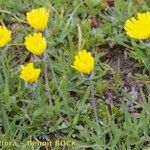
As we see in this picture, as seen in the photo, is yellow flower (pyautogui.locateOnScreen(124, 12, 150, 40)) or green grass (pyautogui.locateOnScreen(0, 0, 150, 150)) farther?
green grass (pyautogui.locateOnScreen(0, 0, 150, 150))

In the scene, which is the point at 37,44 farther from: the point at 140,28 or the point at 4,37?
the point at 140,28

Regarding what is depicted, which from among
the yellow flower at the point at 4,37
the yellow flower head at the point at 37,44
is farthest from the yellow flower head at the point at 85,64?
the yellow flower at the point at 4,37

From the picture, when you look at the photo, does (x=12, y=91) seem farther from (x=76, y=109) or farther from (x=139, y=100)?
(x=139, y=100)

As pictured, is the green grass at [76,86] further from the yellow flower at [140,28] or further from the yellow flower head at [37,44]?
the yellow flower at [140,28]

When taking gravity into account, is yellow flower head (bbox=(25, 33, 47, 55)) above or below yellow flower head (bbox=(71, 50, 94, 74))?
above

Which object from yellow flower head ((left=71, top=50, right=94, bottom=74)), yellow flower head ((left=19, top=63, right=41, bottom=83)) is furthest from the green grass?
yellow flower head ((left=71, top=50, right=94, bottom=74))

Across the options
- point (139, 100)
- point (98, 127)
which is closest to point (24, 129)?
point (98, 127)

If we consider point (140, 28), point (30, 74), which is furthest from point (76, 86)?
point (140, 28)

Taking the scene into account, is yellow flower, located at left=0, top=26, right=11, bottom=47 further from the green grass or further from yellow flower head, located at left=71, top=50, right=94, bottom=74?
yellow flower head, located at left=71, top=50, right=94, bottom=74

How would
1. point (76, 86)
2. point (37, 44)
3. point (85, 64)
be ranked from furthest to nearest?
point (76, 86) → point (37, 44) → point (85, 64)
